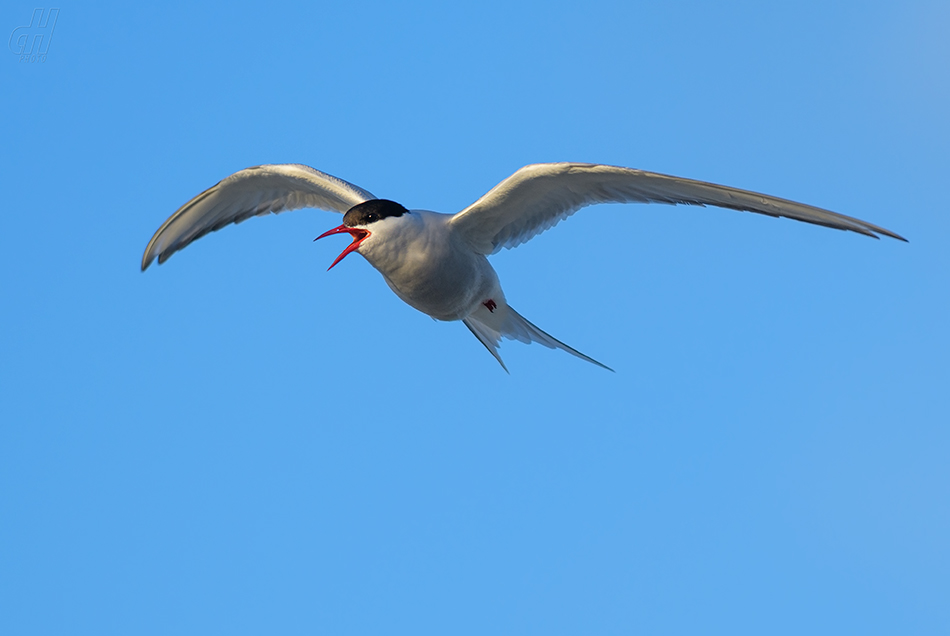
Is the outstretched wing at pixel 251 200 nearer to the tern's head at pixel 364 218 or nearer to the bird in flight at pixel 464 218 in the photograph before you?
the bird in flight at pixel 464 218

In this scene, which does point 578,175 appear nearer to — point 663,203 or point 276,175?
point 663,203

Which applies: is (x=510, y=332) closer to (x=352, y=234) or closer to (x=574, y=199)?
(x=574, y=199)

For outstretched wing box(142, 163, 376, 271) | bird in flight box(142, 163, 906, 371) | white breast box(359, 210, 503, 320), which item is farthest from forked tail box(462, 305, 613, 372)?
outstretched wing box(142, 163, 376, 271)

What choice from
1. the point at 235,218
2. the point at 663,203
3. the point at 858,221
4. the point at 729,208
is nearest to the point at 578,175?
the point at 663,203

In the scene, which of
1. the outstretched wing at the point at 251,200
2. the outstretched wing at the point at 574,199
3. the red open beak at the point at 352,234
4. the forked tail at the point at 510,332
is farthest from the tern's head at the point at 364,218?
the forked tail at the point at 510,332

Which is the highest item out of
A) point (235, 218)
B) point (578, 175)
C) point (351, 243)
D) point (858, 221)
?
point (235, 218)

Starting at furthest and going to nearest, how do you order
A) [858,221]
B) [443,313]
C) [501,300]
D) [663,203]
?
[501,300], [443,313], [663,203], [858,221]

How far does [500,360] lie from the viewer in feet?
27.6

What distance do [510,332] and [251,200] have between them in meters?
2.90

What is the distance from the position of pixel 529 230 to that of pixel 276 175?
255cm

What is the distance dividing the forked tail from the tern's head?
1.79 m

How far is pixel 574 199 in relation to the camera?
6855 mm

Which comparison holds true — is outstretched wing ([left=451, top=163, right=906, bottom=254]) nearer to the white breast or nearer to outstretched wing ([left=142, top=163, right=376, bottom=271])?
the white breast

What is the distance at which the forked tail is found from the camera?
8031mm
